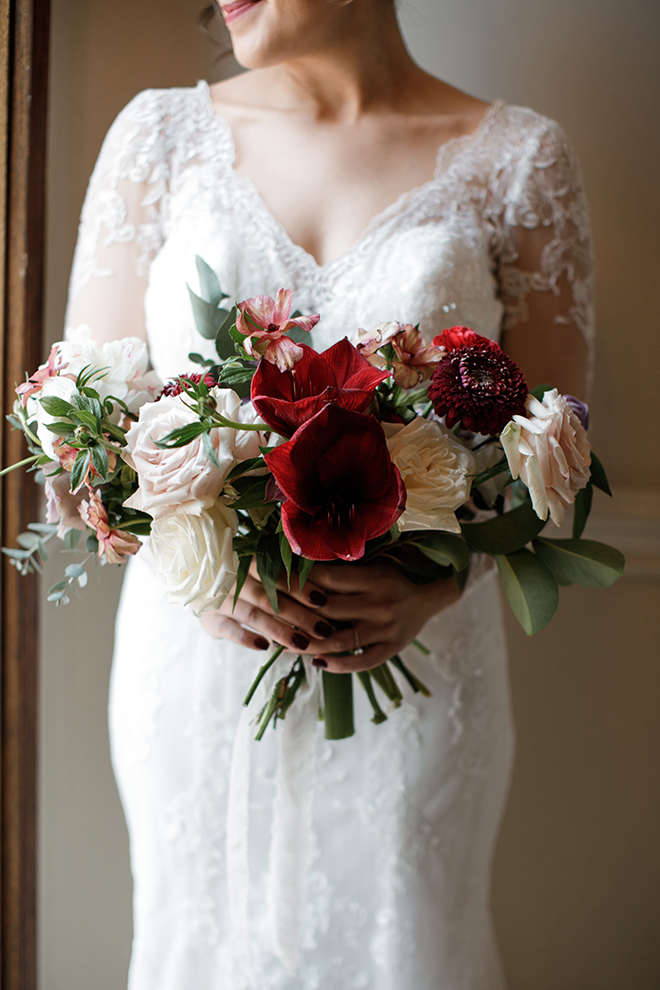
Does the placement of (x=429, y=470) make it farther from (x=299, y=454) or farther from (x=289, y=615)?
(x=289, y=615)

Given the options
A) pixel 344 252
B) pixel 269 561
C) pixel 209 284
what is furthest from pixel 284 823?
pixel 344 252

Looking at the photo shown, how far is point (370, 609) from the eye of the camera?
2.66ft

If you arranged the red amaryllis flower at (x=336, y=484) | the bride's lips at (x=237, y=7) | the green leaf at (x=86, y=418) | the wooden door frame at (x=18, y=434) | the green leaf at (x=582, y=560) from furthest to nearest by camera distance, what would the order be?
the wooden door frame at (x=18, y=434)
the bride's lips at (x=237, y=7)
the green leaf at (x=582, y=560)
the green leaf at (x=86, y=418)
the red amaryllis flower at (x=336, y=484)

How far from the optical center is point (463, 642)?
104cm

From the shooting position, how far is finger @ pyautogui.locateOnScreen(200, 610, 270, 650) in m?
0.83

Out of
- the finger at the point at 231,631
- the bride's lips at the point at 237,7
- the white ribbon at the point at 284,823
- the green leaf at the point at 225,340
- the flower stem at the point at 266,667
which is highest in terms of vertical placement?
the bride's lips at the point at 237,7

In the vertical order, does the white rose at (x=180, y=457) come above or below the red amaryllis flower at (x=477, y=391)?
below

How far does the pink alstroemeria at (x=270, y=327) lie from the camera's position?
21.9 inches

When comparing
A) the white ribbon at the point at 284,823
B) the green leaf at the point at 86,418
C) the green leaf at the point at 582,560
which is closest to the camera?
the green leaf at the point at 86,418

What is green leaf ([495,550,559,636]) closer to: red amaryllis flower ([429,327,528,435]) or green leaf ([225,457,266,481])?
A: red amaryllis flower ([429,327,528,435])

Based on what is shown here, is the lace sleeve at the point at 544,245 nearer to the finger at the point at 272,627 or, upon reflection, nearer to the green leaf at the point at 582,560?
the green leaf at the point at 582,560

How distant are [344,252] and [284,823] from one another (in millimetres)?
736

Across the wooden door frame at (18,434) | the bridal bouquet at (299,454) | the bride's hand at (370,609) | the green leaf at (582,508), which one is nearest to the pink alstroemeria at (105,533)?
the bridal bouquet at (299,454)

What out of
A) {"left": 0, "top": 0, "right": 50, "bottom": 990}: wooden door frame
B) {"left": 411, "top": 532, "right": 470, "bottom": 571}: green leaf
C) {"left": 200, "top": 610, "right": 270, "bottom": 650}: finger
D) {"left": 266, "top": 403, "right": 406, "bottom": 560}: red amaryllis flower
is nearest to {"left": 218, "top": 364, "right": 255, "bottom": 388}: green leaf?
{"left": 266, "top": 403, "right": 406, "bottom": 560}: red amaryllis flower
